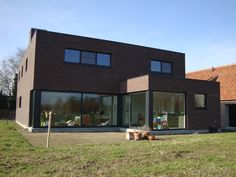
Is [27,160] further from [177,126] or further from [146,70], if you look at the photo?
[146,70]

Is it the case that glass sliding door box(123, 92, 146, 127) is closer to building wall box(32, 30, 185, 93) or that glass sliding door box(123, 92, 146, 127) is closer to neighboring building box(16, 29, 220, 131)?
neighboring building box(16, 29, 220, 131)

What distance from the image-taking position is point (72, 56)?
19891 millimetres

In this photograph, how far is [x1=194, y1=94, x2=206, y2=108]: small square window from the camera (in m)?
20.0

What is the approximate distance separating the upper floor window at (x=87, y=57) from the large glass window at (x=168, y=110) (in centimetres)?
491

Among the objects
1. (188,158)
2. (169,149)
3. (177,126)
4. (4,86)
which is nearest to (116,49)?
(177,126)

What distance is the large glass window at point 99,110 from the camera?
19953mm

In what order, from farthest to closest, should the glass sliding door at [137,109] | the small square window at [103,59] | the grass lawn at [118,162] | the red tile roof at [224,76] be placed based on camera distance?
1. the red tile roof at [224,76]
2. the small square window at [103,59]
3. the glass sliding door at [137,109]
4. the grass lawn at [118,162]

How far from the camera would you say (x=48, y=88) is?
18766 millimetres

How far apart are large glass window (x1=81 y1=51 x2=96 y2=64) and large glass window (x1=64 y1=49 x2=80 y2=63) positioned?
0.34 metres

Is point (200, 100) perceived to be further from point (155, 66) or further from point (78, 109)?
point (78, 109)

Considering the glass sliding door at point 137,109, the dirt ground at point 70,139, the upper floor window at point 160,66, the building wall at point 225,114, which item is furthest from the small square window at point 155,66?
the dirt ground at point 70,139

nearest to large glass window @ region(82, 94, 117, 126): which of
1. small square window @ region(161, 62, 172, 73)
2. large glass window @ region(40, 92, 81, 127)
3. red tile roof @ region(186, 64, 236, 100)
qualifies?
large glass window @ region(40, 92, 81, 127)

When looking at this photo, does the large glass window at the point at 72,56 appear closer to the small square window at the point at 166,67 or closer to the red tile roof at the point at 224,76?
the small square window at the point at 166,67

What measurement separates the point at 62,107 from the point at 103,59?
460 centimetres
